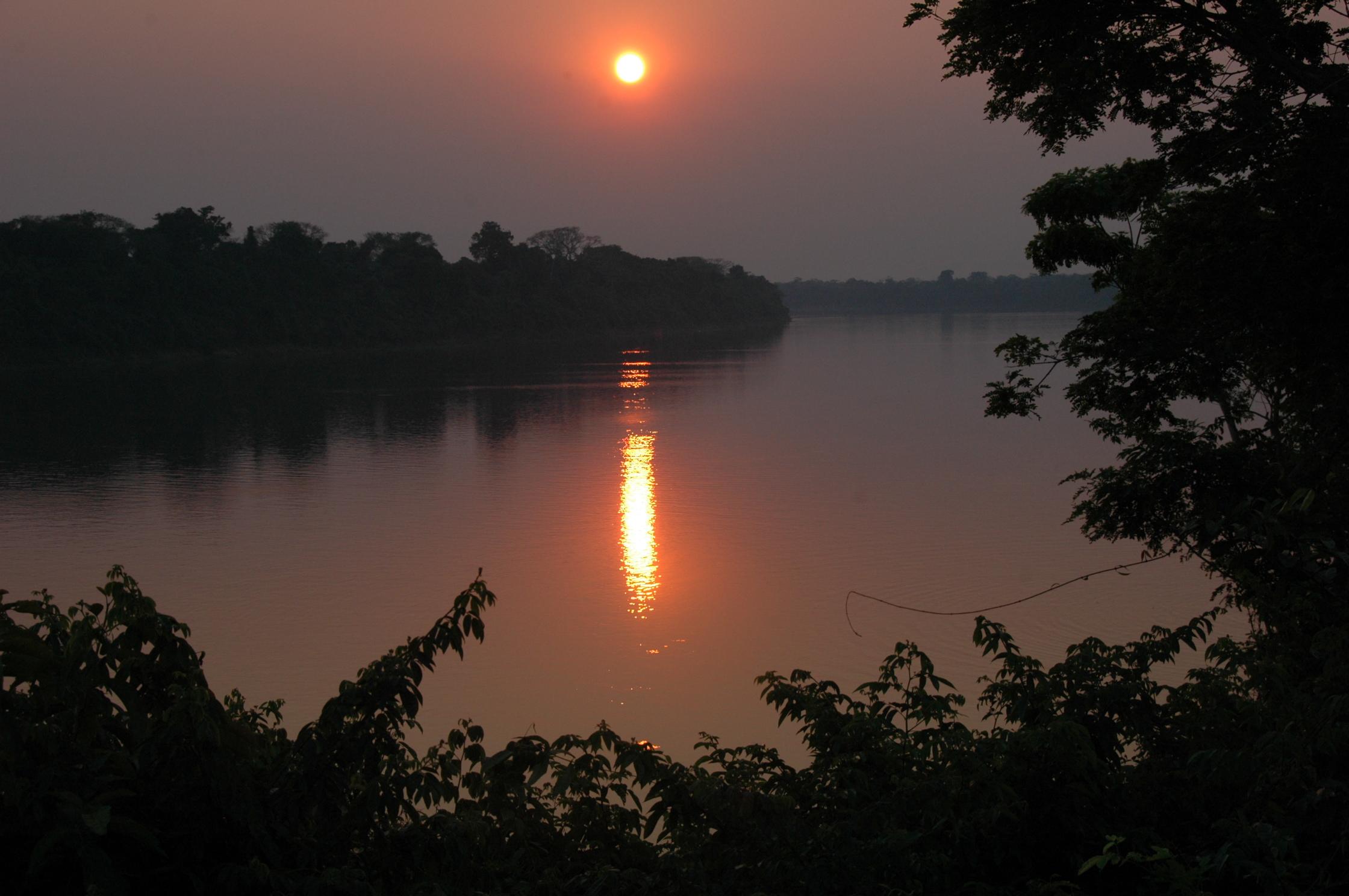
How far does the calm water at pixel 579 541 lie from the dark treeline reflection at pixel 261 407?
0.79 feet

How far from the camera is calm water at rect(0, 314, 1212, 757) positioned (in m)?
12.4

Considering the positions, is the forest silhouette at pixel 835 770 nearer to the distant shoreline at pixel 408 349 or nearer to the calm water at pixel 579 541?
A: the calm water at pixel 579 541

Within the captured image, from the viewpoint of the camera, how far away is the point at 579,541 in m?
18.6

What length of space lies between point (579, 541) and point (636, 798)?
47.2 ft

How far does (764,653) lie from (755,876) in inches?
351

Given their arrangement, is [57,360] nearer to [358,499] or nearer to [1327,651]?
[358,499]

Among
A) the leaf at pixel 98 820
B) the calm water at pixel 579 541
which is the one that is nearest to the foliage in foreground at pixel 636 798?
the leaf at pixel 98 820

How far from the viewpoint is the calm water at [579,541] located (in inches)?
488

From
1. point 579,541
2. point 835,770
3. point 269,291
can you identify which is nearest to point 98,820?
point 835,770

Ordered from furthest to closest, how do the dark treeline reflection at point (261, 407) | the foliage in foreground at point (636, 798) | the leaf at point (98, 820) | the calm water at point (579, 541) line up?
the dark treeline reflection at point (261, 407), the calm water at point (579, 541), the foliage in foreground at point (636, 798), the leaf at point (98, 820)

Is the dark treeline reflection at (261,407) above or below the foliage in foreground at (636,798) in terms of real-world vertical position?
below

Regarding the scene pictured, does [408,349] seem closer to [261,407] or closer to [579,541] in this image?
[261,407]

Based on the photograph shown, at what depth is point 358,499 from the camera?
22344 mm

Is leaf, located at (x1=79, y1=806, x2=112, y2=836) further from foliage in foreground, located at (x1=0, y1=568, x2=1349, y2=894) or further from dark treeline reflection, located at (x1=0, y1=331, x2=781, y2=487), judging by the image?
dark treeline reflection, located at (x1=0, y1=331, x2=781, y2=487)
